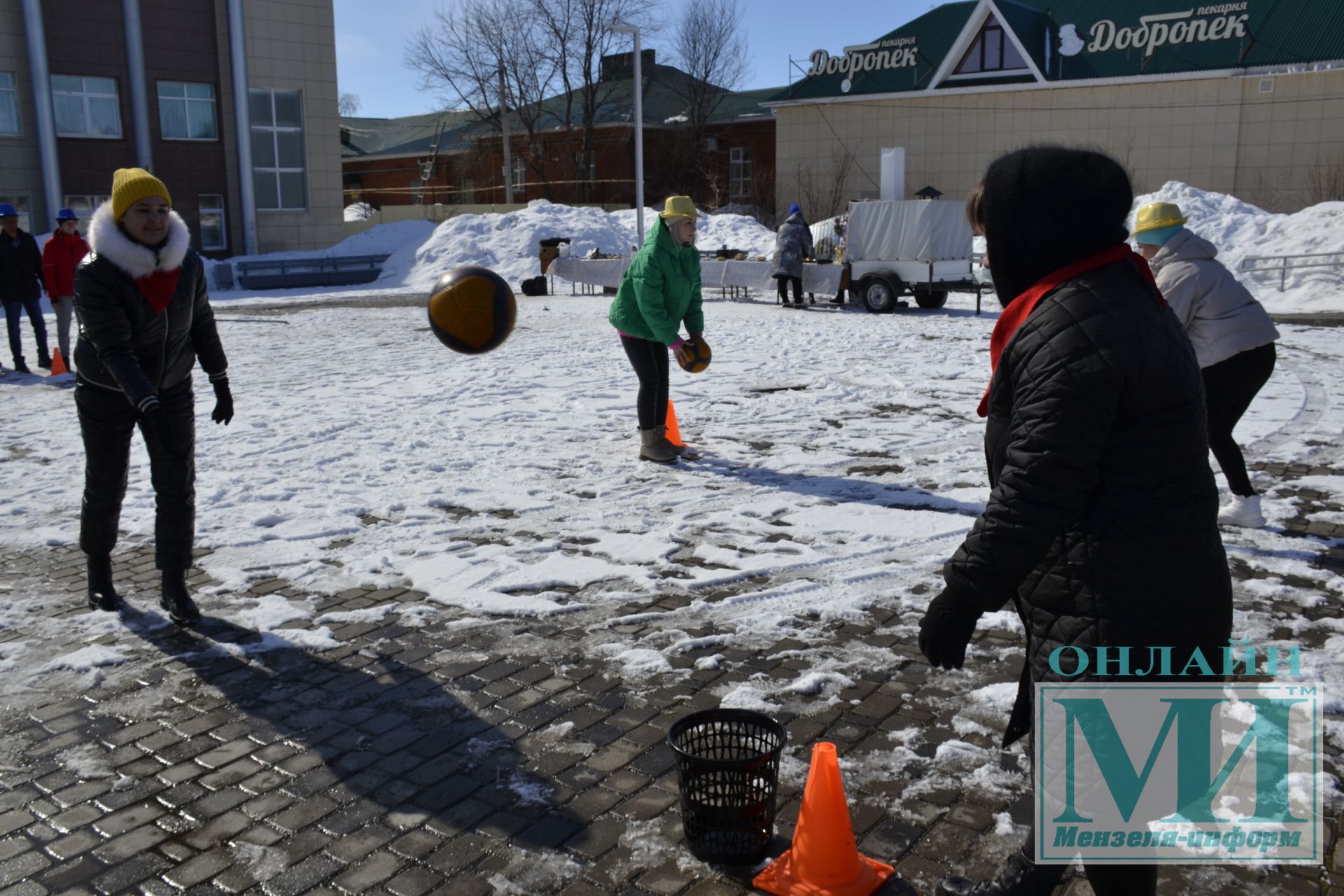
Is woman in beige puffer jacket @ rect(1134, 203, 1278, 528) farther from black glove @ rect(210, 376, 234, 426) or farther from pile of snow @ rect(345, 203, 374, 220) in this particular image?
pile of snow @ rect(345, 203, 374, 220)

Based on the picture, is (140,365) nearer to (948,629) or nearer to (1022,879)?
(948,629)

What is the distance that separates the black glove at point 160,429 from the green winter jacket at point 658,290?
365cm

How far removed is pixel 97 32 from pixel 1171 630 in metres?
36.6

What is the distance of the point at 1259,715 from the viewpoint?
159 inches

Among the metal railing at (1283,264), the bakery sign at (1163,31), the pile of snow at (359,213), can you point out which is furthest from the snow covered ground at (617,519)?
the pile of snow at (359,213)

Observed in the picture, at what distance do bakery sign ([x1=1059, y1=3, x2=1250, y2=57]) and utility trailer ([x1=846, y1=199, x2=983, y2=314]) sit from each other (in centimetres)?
1978

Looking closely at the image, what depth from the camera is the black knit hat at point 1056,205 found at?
2473mm

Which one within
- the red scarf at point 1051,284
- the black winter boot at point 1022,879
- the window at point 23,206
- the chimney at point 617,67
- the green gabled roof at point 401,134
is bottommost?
the black winter boot at point 1022,879

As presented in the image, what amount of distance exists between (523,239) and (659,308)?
26.2 m

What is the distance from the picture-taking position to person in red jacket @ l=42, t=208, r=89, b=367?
516 inches

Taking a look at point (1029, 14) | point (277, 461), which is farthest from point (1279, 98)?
point (277, 461)

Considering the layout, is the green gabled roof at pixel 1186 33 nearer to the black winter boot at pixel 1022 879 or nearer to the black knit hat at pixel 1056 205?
the black knit hat at pixel 1056 205

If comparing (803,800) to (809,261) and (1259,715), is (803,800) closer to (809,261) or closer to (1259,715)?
(1259,715)

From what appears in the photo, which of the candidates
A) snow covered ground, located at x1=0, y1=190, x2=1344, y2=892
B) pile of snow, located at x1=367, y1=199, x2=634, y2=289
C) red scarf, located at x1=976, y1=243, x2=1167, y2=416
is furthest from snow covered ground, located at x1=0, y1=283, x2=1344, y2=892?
pile of snow, located at x1=367, y1=199, x2=634, y2=289
